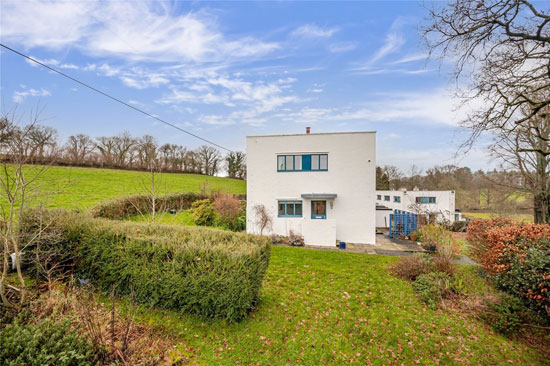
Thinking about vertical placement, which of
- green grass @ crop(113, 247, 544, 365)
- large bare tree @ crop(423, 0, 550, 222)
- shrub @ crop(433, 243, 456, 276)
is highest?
large bare tree @ crop(423, 0, 550, 222)

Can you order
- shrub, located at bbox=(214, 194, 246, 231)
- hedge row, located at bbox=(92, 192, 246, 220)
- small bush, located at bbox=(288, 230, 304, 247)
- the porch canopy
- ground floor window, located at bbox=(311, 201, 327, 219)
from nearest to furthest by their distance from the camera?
hedge row, located at bbox=(92, 192, 246, 220) → small bush, located at bbox=(288, 230, 304, 247) → the porch canopy → ground floor window, located at bbox=(311, 201, 327, 219) → shrub, located at bbox=(214, 194, 246, 231)

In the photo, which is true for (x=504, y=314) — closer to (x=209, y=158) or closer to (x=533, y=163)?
(x=533, y=163)

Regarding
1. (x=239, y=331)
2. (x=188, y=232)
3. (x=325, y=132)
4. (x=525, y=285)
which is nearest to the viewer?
(x=239, y=331)

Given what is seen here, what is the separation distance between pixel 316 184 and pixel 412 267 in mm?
7218

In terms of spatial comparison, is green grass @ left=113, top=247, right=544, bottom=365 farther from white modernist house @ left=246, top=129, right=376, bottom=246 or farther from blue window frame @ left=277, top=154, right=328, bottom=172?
blue window frame @ left=277, top=154, right=328, bottom=172

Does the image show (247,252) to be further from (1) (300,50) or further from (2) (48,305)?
(1) (300,50)

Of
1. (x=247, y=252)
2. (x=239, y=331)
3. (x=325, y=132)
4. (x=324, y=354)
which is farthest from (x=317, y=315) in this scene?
(x=325, y=132)

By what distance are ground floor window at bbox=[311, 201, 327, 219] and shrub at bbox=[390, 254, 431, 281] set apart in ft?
20.2

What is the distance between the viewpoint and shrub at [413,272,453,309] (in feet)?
18.9

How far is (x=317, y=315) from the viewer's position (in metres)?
5.15

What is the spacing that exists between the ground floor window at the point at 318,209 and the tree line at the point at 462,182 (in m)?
10.3

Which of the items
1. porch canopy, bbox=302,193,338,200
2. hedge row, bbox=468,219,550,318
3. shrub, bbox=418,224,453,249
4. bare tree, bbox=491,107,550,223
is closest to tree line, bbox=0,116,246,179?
porch canopy, bbox=302,193,338,200

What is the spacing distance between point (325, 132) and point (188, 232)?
9918mm

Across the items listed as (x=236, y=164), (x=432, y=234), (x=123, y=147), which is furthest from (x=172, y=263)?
(x=236, y=164)
